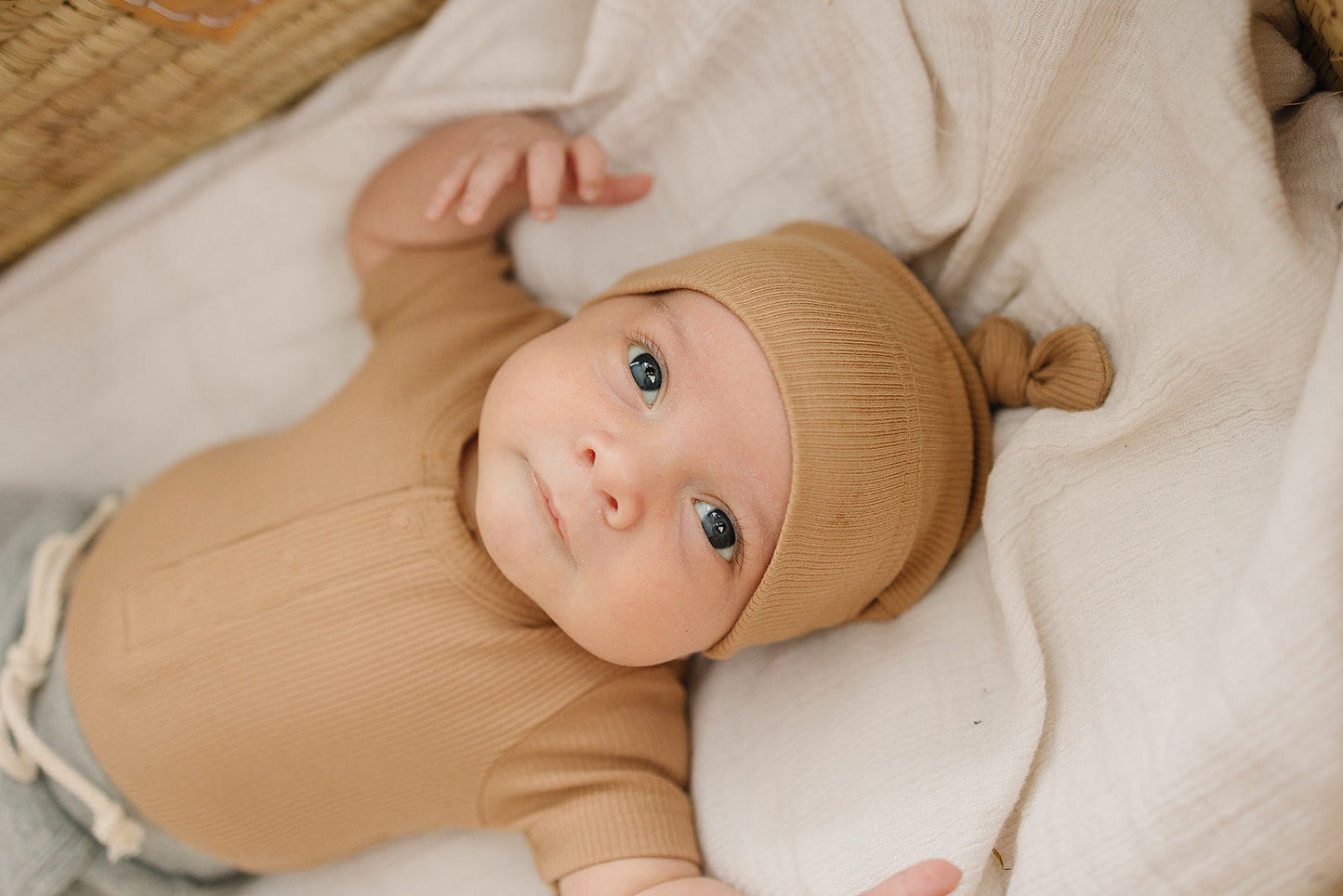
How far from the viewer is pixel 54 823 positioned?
111 centimetres

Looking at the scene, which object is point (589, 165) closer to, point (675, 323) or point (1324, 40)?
point (675, 323)

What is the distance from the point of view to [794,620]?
41.4 inches

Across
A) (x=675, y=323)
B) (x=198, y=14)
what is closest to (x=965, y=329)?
(x=675, y=323)

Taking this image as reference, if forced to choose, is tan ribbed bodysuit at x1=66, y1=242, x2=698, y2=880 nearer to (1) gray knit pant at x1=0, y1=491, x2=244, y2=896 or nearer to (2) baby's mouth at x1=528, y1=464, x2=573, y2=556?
(1) gray knit pant at x1=0, y1=491, x2=244, y2=896

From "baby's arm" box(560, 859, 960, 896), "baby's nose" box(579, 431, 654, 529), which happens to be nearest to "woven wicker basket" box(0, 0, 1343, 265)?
"baby's nose" box(579, 431, 654, 529)

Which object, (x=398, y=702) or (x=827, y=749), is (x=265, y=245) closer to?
(x=398, y=702)

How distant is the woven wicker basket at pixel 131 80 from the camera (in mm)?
961

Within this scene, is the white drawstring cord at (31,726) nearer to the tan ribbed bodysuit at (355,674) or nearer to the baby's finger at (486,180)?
the tan ribbed bodysuit at (355,674)

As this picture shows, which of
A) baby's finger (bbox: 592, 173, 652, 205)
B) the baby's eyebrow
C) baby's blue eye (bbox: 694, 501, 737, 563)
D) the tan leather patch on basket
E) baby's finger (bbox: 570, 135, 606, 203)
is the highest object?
the tan leather patch on basket

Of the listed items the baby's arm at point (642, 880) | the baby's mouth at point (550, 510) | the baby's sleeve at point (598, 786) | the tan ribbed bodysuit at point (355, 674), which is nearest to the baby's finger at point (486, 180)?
the tan ribbed bodysuit at point (355, 674)

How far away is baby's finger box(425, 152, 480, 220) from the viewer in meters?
1.15

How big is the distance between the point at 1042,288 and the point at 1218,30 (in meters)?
0.30

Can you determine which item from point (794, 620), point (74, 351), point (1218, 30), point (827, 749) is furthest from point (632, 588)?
point (74, 351)

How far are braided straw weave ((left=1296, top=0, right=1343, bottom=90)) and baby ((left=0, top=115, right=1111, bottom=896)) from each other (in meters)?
0.32
